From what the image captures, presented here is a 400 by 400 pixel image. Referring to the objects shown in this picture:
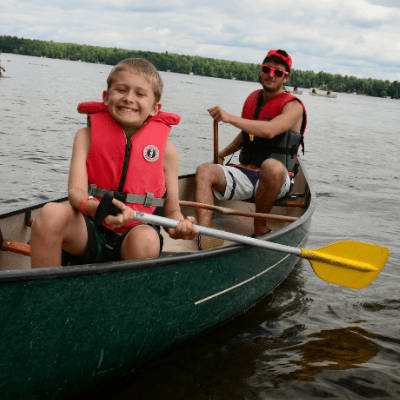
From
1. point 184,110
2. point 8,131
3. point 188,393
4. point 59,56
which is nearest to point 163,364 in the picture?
point 188,393

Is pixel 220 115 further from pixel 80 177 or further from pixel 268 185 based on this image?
pixel 80 177

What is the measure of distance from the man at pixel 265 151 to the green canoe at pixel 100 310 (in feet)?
3.00

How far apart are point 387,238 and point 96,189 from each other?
4.15 meters

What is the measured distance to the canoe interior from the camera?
268 centimetres

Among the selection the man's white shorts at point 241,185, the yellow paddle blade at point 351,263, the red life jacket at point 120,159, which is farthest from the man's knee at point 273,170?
the red life jacket at point 120,159

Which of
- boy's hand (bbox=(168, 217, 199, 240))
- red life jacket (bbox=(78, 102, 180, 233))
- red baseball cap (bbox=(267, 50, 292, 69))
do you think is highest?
red baseball cap (bbox=(267, 50, 292, 69))

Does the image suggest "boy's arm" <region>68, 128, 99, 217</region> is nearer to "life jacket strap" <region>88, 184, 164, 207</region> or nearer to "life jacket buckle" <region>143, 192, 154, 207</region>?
"life jacket strap" <region>88, 184, 164, 207</region>

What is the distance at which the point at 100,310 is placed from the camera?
1.81 meters

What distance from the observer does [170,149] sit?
2.46 metres

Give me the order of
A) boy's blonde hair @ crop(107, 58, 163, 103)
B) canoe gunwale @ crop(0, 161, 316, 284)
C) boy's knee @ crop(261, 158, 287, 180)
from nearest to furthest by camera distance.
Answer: canoe gunwale @ crop(0, 161, 316, 284), boy's blonde hair @ crop(107, 58, 163, 103), boy's knee @ crop(261, 158, 287, 180)

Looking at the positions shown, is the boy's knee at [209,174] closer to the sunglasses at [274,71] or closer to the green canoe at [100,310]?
the sunglasses at [274,71]

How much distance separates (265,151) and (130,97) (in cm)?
190

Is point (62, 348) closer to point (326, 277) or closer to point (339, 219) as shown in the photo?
point (326, 277)

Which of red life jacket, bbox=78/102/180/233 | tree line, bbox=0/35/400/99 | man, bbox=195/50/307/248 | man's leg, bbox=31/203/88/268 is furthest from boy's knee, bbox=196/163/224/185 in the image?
tree line, bbox=0/35/400/99
